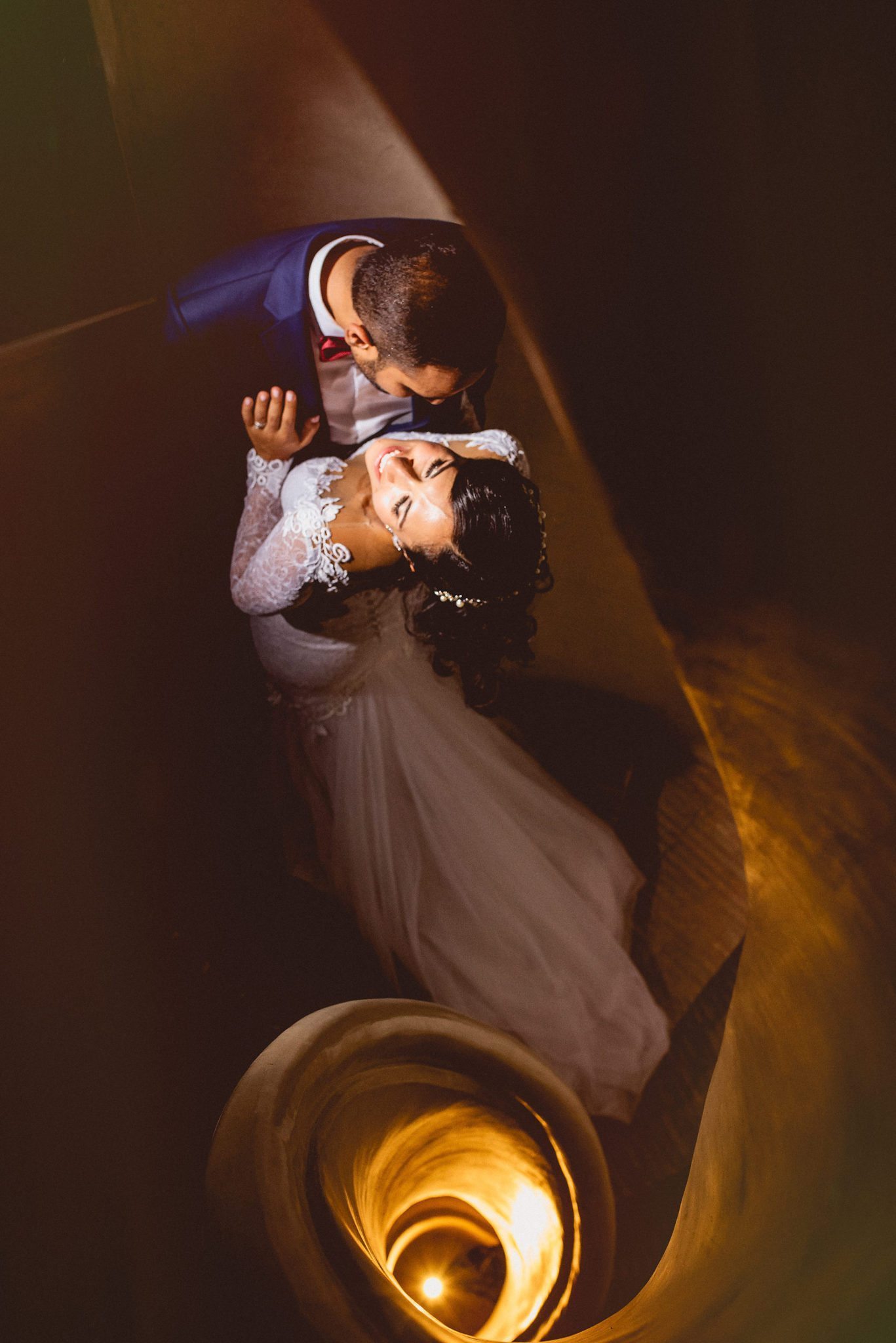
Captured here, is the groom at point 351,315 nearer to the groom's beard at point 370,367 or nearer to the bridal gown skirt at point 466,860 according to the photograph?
the groom's beard at point 370,367

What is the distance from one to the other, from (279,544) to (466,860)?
1.07 meters

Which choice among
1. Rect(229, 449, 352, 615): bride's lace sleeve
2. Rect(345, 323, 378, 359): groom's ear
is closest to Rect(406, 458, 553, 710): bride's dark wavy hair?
Rect(229, 449, 352, 615): bride's lace sleeve

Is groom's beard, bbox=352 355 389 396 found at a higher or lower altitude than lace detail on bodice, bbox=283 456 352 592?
higher

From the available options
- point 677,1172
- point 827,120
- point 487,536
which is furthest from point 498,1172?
point 827,120

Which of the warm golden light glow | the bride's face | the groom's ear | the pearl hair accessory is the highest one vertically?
the groom's ear

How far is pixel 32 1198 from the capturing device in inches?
66.3

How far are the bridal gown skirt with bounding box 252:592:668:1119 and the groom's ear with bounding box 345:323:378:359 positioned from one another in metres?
0.70

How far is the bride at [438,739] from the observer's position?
1.74 meters

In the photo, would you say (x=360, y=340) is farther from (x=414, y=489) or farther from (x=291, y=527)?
(x=291, y=527)

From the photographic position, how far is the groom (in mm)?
1656

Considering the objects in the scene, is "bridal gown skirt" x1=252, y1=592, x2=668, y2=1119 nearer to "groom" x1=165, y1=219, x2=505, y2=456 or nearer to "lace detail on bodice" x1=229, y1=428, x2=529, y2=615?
"lace detail on bodice" x1=229, y1=428, x2=529, y2=615

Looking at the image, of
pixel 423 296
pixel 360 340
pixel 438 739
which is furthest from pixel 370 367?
pixel 438 739

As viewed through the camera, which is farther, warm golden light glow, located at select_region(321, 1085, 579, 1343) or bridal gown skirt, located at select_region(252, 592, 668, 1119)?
warm golden light glow, located at select_region(321, 1085, 579, 1343)

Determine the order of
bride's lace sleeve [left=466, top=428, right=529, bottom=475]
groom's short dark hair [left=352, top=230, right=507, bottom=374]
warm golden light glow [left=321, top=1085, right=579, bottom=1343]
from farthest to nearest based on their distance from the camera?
warm golden light glow [left=321, top=1085, right=579, bottom=1343], bride's lace sleeve [left=466, top=428, right=529, bottom=475], groom's short dark hair [left=352, top=230, right=507, bottom=374]
